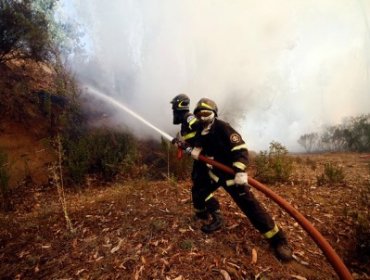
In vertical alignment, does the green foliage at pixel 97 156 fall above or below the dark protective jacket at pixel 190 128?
below

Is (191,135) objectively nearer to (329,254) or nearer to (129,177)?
(329,254)

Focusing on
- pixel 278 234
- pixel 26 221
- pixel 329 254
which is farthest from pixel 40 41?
pixel 329 254

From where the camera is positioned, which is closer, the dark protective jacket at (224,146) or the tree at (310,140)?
the dark protective jacket at (224,146)

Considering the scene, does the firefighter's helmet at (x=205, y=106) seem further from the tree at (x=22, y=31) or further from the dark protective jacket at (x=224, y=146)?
the tree at (x=22, y=31)

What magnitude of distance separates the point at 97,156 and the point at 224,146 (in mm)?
4740

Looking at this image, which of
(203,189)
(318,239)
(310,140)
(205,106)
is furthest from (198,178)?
(310,140)

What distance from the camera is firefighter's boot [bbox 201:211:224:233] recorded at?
410 cm

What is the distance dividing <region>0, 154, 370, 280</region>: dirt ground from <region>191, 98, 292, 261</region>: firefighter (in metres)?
0.26

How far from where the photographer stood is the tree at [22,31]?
7455 mm

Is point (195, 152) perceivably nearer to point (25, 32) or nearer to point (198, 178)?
point (198, 178)

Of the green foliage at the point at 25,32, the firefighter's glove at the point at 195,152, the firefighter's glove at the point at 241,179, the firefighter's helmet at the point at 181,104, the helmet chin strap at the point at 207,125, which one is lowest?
the firefighter's glove at the point at 241,179

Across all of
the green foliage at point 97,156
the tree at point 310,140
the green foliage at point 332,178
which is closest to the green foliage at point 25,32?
the green foliage at point 97,156

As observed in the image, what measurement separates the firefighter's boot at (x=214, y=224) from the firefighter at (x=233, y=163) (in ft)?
1.64

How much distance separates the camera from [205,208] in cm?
436
